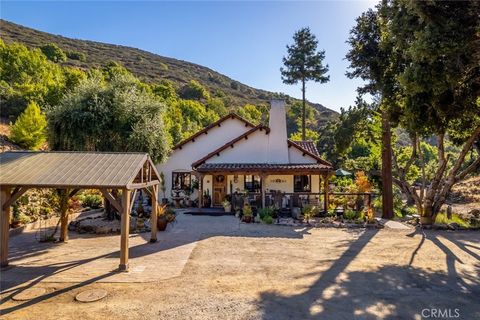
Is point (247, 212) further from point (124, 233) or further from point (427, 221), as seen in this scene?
point (427, 221)

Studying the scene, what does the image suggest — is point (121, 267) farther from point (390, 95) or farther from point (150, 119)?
point (390, 95)

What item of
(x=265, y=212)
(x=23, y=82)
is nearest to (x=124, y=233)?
(x=265, y=212)

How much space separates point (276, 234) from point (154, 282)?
646cm

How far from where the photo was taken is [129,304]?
589 cm

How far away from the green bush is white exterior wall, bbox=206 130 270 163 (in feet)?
23.4

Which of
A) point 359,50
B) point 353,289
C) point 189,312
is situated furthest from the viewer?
point 359,50

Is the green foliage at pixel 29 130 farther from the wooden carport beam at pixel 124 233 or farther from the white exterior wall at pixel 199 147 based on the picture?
the wooden carport beam at pixel 124 233

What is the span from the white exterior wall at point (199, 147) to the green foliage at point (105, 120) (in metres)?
6.59

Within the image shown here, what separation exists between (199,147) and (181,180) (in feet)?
8.93

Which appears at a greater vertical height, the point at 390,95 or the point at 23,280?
the point at 390,95

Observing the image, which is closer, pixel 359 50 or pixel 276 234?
pixel 276 234

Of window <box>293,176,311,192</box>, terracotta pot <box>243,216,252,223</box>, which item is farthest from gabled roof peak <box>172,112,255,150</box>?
terracotta pot <box>243,216,252,223</box>

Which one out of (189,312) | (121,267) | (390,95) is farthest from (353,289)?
(390,95)

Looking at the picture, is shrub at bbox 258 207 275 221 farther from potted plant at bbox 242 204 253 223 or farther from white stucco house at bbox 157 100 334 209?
white stucco house at bbox 157 100 334 209
